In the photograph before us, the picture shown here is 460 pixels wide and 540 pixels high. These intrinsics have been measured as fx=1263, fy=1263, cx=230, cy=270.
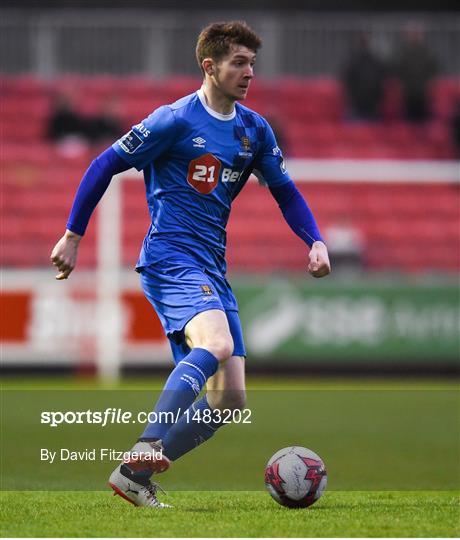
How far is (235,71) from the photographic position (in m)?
5.99

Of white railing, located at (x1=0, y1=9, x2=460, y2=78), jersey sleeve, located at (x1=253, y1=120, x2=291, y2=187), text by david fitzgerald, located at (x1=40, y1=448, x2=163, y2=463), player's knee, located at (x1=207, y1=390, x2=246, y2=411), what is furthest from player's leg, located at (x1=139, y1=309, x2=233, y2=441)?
white railing, located at (x1=0, y1=9, x2=460, y2=78)

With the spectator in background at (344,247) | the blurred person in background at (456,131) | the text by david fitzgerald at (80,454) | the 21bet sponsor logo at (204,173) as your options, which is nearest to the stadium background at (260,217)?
the spectator in background at (344,247)

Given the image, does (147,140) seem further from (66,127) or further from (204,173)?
(66,127)

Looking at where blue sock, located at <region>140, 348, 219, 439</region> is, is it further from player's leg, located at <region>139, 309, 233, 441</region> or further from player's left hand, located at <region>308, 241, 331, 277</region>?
player's left hand, located at <region>308, 241, 331, 277</region>

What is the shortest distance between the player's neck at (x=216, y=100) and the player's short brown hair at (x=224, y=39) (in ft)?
0.47

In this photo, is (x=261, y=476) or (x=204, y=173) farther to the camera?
(x=261, y=476)

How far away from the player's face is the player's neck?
3.1 inches

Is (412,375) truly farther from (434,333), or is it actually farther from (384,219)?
(384,219)

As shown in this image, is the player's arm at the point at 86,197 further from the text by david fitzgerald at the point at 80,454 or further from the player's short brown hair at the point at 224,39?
the text by david fitzgerald at the point at 80,454

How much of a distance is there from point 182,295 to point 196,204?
49cm

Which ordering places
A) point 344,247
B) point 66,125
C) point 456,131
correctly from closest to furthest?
point 344,247 → point 66,125 → point 456,131

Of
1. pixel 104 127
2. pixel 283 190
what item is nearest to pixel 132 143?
pixel 283 190

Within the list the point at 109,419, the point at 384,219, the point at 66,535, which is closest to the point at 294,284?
the point at 384,219

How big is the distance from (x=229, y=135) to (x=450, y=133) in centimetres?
1397
